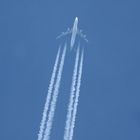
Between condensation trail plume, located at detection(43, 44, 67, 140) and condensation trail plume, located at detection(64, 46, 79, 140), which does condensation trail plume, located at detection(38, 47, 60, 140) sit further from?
condensation trail plume, located at detection(64, 46, 79, 140)

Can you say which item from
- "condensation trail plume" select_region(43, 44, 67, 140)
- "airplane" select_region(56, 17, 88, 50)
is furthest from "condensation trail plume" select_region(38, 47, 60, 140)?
"airplane" select_region(56, 17, 88, 50)

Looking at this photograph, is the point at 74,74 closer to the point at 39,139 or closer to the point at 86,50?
the point at 86,50

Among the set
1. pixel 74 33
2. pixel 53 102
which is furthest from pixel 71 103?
pixel 74 33

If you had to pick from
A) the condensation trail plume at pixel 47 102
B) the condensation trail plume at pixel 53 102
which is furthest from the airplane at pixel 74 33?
the condensation trail plume at pixel 47 102

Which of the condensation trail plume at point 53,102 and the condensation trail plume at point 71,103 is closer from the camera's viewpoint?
the condensation trail plume at point 53,102

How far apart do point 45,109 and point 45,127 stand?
6.29 ft

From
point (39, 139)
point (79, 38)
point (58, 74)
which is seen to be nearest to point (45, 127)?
point (39, 139)

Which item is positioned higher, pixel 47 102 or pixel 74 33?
pixel 74 33

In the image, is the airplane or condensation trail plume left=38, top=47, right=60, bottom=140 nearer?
condensation trail plume left=38, top=47, right=60, bottom=140

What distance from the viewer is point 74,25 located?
54406 mm

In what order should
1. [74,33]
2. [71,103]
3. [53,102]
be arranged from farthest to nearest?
[74,33] → [71,103] → [53,102]

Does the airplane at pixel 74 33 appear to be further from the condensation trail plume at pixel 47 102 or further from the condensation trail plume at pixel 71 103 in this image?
the condensation trail plume at pixel 47 102

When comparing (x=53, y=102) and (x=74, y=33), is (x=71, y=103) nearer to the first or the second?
(x=53, y=102)

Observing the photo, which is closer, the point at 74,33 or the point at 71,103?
the point at 71,103
